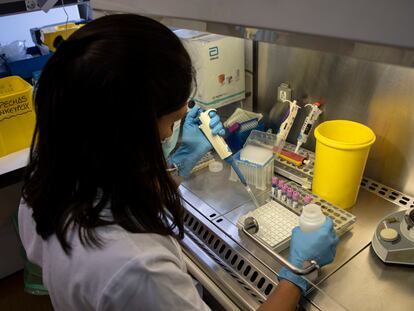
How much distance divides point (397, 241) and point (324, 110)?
520 mm

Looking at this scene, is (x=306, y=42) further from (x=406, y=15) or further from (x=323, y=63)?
(x=323, y=63)

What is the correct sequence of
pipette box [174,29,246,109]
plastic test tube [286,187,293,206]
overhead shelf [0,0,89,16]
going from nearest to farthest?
plastic test tube [286,187,293,206], pipette box [174,29,246,109], overhead shelf [0,0,89,16]

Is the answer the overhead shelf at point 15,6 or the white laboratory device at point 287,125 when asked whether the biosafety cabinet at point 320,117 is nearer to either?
the white laboratory device at point 287,125

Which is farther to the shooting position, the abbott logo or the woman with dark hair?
the abbott logo

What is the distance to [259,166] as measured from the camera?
111 centimetres

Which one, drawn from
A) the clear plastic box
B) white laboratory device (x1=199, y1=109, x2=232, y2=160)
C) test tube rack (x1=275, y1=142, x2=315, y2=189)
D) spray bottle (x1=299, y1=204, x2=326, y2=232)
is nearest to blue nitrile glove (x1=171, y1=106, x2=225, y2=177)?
white laboratory device (x1=199, y1=109, x2=232, y2=160)

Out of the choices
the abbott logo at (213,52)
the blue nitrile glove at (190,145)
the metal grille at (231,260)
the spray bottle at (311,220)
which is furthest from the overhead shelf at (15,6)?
the spray bottle at (311,220)

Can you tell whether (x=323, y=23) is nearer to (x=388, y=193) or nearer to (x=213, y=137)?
(x=213, y=137)

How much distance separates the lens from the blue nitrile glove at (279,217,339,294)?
0.79 m

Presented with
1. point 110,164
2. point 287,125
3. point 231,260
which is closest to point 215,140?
point 287,125

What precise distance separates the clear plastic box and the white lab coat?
21.8 inches

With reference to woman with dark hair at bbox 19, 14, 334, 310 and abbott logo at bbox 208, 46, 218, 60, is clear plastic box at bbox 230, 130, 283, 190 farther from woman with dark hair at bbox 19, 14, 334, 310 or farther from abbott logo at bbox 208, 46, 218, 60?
woman with dark hair at bbox 19, 14, 334, 310

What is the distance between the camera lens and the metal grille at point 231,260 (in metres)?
0.84

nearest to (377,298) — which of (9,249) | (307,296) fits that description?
(307,296)
